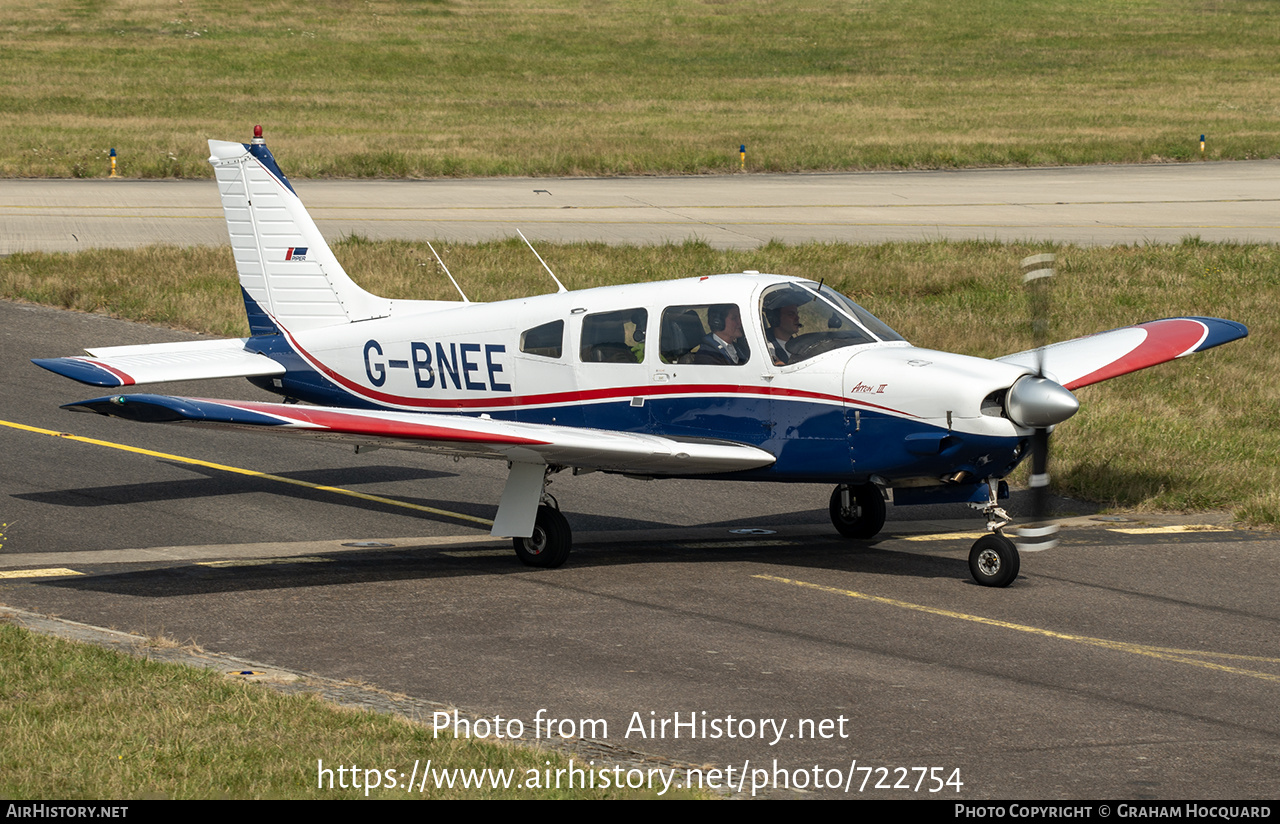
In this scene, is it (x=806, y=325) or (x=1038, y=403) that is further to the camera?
(x=806, y=325)

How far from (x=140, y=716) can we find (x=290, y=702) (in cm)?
79

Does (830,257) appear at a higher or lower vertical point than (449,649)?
higher

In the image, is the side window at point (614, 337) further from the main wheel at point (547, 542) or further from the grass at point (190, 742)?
the grass at point (190, 742)

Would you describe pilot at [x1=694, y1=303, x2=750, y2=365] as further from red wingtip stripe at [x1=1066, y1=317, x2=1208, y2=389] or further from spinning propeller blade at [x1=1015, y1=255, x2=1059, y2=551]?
red wingtip stripe at [x1=1066, y1=317, x2=1208, y2=389]

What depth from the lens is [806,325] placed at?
11.6m

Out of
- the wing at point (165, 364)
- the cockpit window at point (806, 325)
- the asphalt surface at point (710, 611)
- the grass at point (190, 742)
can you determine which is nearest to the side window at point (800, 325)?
the cockpit window at point (806, 325)

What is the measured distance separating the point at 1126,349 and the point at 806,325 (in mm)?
4158

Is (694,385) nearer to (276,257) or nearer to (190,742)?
(276,257)

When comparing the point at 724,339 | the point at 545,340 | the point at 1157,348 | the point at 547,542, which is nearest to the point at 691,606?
the point at 547,542

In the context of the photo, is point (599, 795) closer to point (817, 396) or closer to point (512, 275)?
point (817, 396)

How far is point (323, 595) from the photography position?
35.2 feet

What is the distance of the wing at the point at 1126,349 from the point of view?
527 inches

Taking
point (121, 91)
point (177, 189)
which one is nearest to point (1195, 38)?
point (121, 91)

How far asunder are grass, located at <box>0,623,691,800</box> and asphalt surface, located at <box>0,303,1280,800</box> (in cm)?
41
